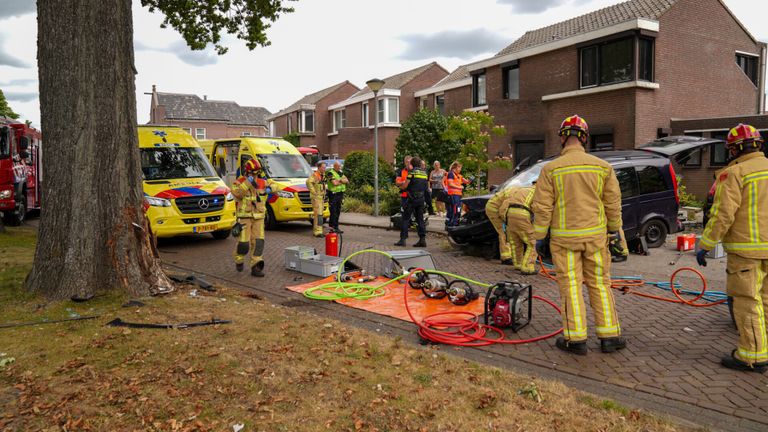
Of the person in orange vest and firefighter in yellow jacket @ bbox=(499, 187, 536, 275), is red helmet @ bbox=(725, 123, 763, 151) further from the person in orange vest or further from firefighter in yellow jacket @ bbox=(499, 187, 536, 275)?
the person in orange vest

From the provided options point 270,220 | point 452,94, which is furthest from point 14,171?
point 452,94

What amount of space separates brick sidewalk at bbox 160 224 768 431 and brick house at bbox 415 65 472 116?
2395 centimetres

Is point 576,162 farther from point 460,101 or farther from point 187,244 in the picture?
point 460,101

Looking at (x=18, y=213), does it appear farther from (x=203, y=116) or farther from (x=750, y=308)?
(x=203, y=116)

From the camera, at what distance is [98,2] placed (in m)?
6.18

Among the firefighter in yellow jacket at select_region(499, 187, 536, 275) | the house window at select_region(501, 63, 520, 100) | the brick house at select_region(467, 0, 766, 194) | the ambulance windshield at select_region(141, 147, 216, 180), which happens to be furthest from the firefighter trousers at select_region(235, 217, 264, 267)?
the house window at select_region(501, 63, 520, 100)

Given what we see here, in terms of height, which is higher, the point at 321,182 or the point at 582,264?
the point at 321,182

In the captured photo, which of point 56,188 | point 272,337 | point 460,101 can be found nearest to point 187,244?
point 56,188

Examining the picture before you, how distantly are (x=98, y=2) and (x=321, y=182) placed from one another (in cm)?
763

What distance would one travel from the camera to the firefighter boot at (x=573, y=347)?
4875 millimetres

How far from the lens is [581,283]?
482 cm

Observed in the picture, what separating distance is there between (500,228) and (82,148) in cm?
612

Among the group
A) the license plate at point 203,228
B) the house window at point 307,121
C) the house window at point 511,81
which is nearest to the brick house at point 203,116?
the house window at point 307,121

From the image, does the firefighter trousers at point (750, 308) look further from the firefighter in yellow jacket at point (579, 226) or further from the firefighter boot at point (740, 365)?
the firefighter in yellow jacket at point (579, 226)
